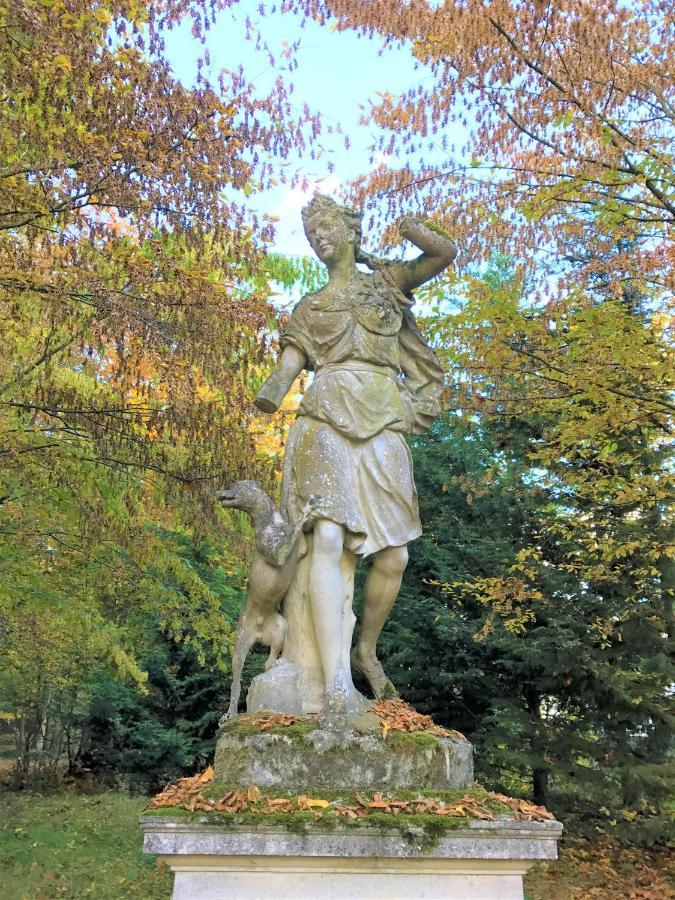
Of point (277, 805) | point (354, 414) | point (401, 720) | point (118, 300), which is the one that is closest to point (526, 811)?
point (401, 720)

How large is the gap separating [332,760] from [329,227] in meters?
2.55

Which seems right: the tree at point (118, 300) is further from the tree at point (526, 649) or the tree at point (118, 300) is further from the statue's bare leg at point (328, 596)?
the tree at point (526, 649)

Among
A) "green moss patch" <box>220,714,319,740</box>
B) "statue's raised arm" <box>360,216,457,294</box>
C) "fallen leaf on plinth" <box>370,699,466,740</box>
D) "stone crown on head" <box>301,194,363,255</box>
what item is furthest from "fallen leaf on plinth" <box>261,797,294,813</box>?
"stone crown on head" <box>301,194,363,255</box>

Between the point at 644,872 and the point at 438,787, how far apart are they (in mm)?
8020

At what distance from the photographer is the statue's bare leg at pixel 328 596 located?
393 cm

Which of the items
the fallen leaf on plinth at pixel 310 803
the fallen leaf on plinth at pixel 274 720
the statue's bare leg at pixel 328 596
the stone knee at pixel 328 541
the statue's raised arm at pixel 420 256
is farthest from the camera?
the statue's raised arm at pixel 420 256

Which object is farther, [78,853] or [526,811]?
[78,853]

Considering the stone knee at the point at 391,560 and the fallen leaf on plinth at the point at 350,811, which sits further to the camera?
the stone knee at the point at 391,560

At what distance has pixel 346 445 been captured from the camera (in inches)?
167

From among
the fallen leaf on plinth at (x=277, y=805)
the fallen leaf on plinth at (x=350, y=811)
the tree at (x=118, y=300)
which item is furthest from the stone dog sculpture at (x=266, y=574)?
the tree at (x=118, y=300)

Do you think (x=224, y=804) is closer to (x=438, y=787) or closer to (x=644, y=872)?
(x=438, y=787)

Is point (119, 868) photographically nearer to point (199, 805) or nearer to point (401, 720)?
point (401, 720)

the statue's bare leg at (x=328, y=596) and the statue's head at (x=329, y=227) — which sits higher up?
the statue's head at (x=329, y=227)

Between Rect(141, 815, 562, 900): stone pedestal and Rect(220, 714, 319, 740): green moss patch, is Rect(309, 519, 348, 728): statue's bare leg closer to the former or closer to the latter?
Rect(220, 714, 319, 740): green moss patch
